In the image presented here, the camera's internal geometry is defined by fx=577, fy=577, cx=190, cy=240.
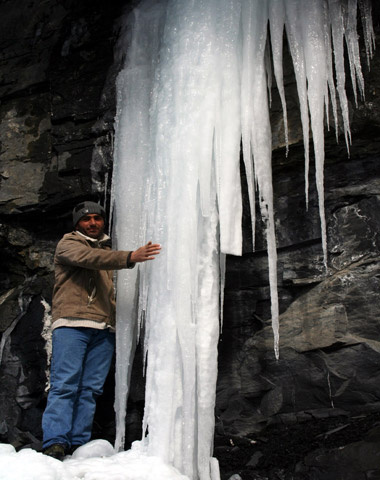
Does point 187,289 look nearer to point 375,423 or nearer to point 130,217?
point 130,217

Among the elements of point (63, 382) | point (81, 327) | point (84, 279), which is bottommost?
point (63, 382)

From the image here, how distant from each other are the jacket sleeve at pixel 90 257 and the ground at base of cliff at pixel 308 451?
51.0 inches

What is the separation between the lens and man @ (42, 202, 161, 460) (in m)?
3.16

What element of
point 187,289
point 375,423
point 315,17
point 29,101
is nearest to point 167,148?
point 187,289

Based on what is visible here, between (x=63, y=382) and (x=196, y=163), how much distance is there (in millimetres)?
1508

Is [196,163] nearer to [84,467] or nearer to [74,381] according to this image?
[74,381]

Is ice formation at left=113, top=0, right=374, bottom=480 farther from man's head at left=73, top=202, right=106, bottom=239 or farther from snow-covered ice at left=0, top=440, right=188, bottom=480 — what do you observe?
man's head at left=73, top=202, right=106, bottom=239

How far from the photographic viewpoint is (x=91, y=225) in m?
3.68

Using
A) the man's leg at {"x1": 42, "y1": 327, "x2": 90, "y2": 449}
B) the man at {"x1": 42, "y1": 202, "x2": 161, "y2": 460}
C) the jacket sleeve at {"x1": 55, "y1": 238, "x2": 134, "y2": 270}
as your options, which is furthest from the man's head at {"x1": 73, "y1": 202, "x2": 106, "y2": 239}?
the man's leg at {"x1": 42, "y1": 327, "x2": 90, "y2": 449}

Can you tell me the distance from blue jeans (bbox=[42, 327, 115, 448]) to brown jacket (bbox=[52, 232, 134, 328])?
0.11 meters

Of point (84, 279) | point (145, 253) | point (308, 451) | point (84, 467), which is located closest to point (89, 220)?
point (84, 279)

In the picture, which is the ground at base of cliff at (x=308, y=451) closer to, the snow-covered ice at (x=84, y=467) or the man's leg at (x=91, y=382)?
the snow-covered ice at (x=84, y=467)

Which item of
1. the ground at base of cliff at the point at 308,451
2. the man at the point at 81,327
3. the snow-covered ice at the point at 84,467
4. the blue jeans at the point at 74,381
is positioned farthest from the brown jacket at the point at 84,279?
the ground at base of cliff at the point at 308,451

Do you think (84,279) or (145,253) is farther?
(84,279)
